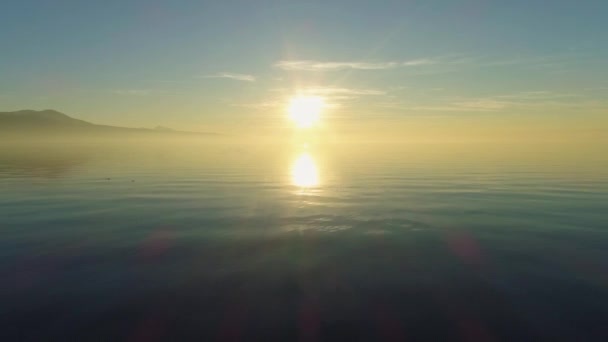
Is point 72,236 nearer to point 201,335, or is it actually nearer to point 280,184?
point 201,335

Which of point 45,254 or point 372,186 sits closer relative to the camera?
point 45,254

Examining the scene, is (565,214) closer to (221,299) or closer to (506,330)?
(506,330)

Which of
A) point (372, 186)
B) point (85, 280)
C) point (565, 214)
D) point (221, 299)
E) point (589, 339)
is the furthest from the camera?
point (372, 186)

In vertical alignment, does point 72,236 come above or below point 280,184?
below

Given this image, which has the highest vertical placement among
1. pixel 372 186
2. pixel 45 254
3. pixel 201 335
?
pixel 372 186

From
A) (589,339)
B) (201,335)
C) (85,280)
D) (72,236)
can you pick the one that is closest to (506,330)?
(589,339)

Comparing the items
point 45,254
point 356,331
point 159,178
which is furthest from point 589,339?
point 159,178

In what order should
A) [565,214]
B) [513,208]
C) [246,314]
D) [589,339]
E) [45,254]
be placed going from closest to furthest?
[589,339], [246,314], [45,254], [565,214], [513,208]
